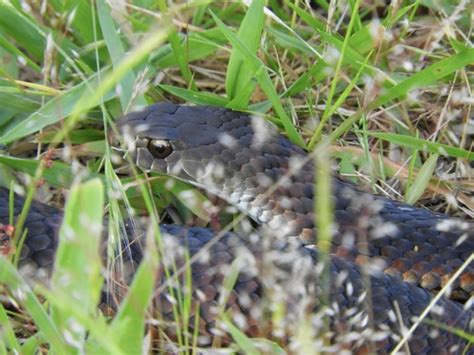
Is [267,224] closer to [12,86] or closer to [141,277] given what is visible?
[12,86]

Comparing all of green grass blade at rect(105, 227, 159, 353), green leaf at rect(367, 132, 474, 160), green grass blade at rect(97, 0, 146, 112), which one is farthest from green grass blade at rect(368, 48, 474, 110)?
green grass blade at rect(105, 227, 159, 353)

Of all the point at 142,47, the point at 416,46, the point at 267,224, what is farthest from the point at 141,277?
the point at 416,46

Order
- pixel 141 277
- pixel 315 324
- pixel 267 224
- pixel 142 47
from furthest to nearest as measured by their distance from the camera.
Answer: pixel 267 224
pixel 315 324
pixel 141 277
pixel 142 47

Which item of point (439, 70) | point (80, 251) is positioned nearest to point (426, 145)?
point (439, 70)

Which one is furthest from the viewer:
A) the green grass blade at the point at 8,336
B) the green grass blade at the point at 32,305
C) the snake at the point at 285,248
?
the snake at the point at 285,248

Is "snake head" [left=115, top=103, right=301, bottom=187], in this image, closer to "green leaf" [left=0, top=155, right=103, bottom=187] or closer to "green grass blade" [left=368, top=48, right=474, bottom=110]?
"green leaf" [left=0, top=155, right=103, bottom=187]

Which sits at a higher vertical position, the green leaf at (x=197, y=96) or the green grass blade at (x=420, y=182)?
the green leaf at (x=197, y=96)

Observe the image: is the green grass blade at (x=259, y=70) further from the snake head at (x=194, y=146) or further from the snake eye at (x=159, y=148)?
the snake eye at (x=159, y=148)

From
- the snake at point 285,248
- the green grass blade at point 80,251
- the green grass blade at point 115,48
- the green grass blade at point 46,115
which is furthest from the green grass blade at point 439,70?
the green grass blade at point 80,251

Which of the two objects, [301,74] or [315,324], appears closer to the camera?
[315,324]
